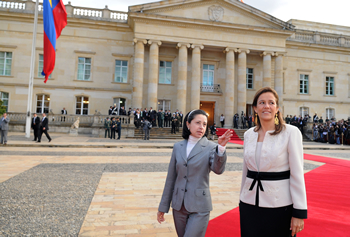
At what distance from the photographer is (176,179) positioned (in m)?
2.73

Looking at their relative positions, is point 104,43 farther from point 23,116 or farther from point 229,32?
point 229,32

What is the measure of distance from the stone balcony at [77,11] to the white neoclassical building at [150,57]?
11 cm

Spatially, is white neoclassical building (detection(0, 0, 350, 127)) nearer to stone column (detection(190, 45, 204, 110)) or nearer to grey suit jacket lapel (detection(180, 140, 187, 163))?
stone column (detection(190, 45, 204, 110))

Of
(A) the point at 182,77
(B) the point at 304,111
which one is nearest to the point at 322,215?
(A) the point at 182,77

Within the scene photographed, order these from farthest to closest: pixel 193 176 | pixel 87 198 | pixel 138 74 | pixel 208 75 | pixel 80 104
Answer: pixel 208 75
pixel 80 104
pixel 138 74
pixel 87 198
pixel 193 176

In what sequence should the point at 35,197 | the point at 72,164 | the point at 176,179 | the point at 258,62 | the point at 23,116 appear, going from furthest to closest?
the point at 258,62 → the point at 23,116 → the point at 72,164 → the point at 35,197 → the point at 176,179

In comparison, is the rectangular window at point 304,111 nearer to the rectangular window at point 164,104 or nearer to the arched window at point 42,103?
the rectangular window at point 164,104

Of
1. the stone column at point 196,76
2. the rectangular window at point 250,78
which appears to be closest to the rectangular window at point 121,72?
the stone column at point 196,76

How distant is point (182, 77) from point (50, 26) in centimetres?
1467

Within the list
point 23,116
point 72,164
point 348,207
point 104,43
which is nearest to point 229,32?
point 104,43

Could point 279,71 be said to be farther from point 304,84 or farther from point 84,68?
point 84,68

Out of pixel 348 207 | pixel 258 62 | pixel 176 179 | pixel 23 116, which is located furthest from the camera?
pixel 258 62

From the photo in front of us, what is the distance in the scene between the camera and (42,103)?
2906 centimetres

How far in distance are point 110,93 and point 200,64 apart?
11472 mm
